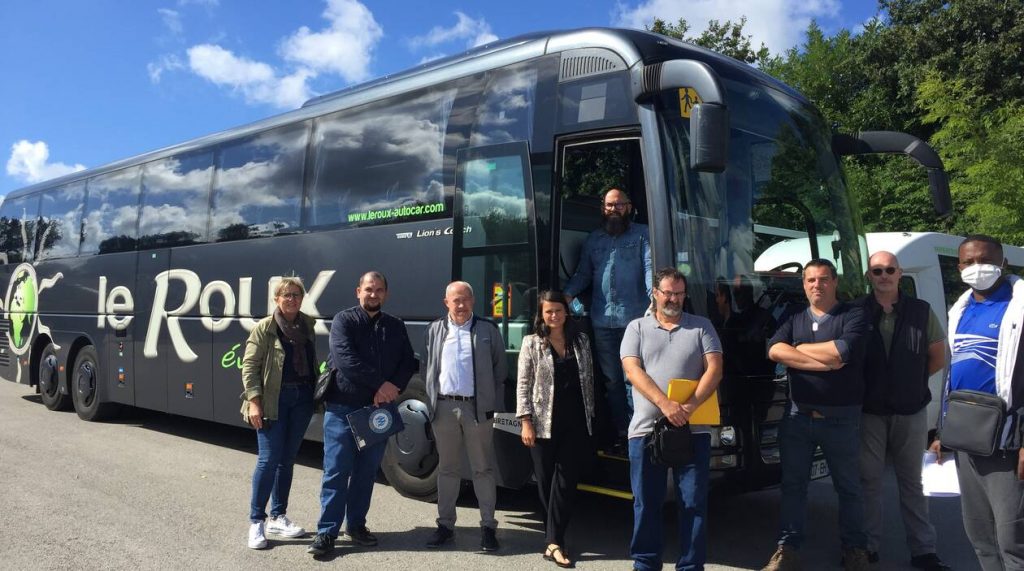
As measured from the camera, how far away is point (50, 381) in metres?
12.6

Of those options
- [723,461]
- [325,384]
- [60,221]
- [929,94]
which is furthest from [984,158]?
[60,221]

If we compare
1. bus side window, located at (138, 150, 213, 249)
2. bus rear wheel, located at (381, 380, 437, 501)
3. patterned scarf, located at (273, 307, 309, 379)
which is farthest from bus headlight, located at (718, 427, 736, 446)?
bus side window, located at (138, 150, 213, 249)

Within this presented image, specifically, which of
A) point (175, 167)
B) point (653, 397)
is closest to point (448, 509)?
point (653, 397)

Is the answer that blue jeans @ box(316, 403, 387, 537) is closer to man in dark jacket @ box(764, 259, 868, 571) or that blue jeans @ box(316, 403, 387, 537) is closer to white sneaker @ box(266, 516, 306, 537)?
white sneaker @ box(266, 516, 306, 537)

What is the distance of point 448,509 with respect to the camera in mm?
5695

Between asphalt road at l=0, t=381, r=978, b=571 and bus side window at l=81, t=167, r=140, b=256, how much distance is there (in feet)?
9.59

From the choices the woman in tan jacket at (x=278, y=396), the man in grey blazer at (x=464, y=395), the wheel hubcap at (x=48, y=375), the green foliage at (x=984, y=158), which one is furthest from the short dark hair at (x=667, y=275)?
the green foliage at (x=984, y=158)

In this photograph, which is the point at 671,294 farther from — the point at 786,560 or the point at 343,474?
the point at 343,474

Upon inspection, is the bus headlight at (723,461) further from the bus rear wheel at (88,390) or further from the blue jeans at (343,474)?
the bus rear wheel at (88,390)

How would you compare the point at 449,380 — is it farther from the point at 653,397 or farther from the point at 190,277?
the point at 190,277

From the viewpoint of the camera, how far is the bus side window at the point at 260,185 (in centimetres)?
805

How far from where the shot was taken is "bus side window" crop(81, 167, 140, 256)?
1062 centimetres

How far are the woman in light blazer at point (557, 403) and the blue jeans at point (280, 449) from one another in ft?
5.30

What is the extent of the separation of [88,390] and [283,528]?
7218mm
